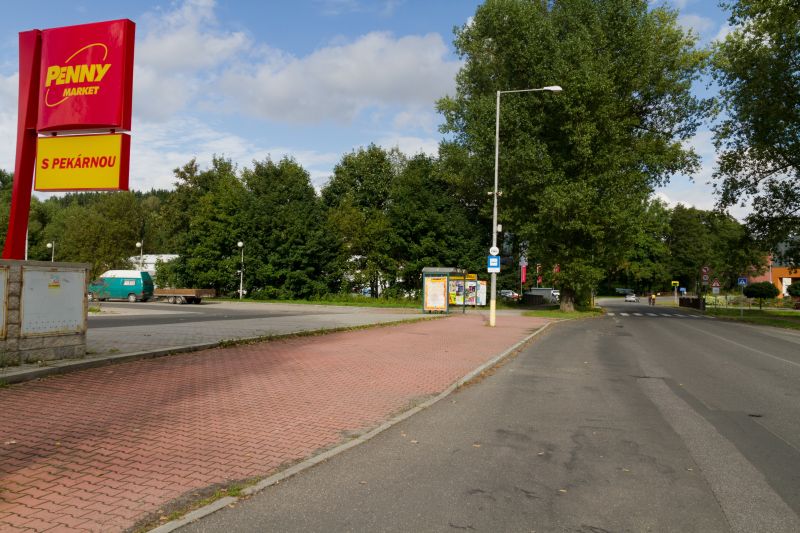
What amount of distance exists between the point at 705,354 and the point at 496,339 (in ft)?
18.2

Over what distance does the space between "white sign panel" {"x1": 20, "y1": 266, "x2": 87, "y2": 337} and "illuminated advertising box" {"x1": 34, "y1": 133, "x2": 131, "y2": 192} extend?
1.76 metres

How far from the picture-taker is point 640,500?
4266mm

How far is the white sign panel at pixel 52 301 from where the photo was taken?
28.6 feet

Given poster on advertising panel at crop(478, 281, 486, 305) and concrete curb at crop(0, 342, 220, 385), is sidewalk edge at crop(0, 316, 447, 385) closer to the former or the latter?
concrete curb at crop(0, 342, 220, 385)

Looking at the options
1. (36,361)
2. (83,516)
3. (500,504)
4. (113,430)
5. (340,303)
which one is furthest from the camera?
(340,303)

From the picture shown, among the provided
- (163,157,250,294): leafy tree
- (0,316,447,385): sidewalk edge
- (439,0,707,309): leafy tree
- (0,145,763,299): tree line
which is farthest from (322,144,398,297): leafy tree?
(0,316,447,385): sidewalk edge

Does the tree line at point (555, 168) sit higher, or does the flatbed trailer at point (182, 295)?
the tree line at point (555, 168)

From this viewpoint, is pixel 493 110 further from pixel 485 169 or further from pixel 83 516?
pixel 83 516

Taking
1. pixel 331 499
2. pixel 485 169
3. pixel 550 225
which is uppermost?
pixel 485 169

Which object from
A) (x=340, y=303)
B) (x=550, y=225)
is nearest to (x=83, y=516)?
(x=550, y=225)

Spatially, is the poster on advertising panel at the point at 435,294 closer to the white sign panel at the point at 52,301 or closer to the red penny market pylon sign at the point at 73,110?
the red penny market pylon sign at the point at 73,110

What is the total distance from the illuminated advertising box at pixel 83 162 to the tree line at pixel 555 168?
23255 mm

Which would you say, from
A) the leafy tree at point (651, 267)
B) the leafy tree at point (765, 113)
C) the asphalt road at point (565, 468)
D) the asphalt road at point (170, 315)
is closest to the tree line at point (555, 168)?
the leafy tree at point (765, 113)

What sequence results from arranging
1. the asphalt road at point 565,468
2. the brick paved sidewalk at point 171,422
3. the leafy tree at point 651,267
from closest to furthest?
the asphalt road at point 565,468 < the brick paved sidewalk at point 171,422 < the leafy tree at point 651,267
